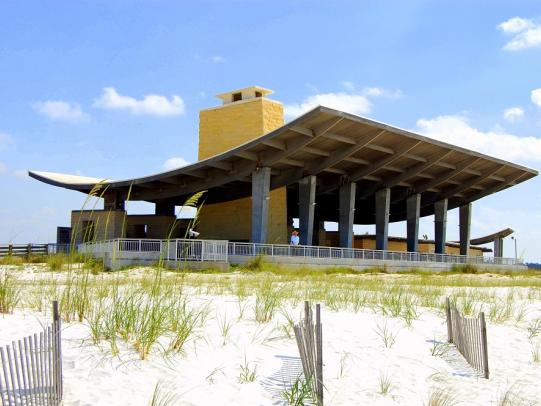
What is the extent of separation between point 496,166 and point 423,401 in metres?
34.7

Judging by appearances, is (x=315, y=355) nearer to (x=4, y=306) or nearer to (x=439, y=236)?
(x=4, y=306)

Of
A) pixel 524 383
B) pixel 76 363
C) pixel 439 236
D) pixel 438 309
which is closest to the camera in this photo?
pixel 76 363

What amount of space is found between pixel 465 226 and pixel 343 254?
61.0ft

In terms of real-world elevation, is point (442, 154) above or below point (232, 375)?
above

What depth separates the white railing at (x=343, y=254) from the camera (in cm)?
2569

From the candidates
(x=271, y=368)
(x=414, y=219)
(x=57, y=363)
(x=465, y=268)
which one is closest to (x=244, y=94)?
(x=414, y=219)

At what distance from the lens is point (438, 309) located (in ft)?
32.1

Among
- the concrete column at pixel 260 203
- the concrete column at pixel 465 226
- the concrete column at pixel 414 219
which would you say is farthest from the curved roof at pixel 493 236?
the concrete column at pixel 260 203

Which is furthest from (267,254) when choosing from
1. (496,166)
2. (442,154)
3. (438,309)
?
(496,166)

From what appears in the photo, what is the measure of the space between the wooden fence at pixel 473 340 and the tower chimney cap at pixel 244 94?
30514mm

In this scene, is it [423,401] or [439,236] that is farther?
[439,236]

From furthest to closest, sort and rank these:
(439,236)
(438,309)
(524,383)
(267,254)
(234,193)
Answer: (439,236) < (234,193) < (267,254) < (438,309) < (524,383)

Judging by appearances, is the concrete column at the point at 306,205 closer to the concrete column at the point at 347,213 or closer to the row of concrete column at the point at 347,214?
the row of concrete column at the point at 347,214

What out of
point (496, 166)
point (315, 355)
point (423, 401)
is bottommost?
point (423, 401)
